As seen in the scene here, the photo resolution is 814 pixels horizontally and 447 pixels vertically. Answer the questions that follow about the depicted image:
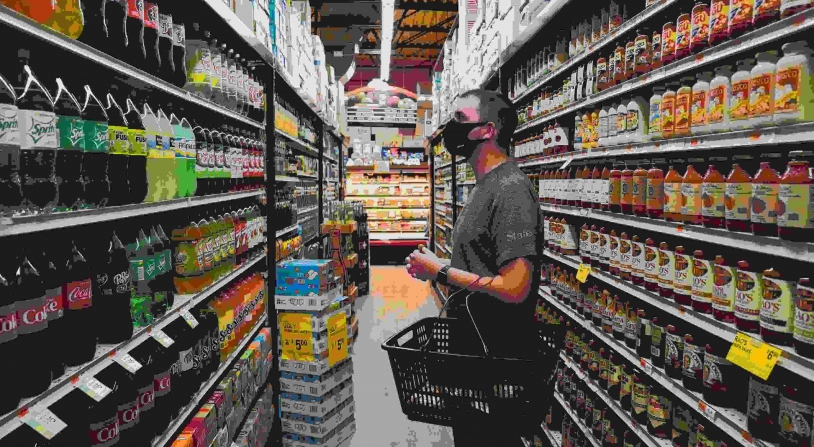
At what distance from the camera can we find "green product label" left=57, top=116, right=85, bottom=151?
4.92 feet

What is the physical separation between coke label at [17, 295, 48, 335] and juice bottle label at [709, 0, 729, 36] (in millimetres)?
2288

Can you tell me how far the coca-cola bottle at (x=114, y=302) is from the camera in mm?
1747

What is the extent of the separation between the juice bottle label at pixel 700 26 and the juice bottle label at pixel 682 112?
0.68ft

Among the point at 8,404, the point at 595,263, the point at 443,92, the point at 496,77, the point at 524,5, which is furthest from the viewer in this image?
the point at 443,92

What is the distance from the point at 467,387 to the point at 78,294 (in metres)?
1.21

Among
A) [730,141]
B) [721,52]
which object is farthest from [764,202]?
[721,52]

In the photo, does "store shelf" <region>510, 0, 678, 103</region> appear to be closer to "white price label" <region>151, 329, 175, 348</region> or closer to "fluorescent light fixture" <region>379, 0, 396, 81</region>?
"white price label" <region>151, 329, 175, 348</region>

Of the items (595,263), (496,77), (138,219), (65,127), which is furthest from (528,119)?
(65,127)

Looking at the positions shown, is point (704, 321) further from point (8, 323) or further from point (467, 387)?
point (8, 323)

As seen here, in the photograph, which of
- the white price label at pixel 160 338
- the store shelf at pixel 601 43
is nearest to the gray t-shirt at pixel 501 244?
the store shelf at pixel 601 43

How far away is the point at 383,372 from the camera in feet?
17.5

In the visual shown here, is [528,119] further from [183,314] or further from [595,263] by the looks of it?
[183,314]

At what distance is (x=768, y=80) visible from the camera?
1.65 meters

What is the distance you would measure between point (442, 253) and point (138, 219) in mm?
7116
